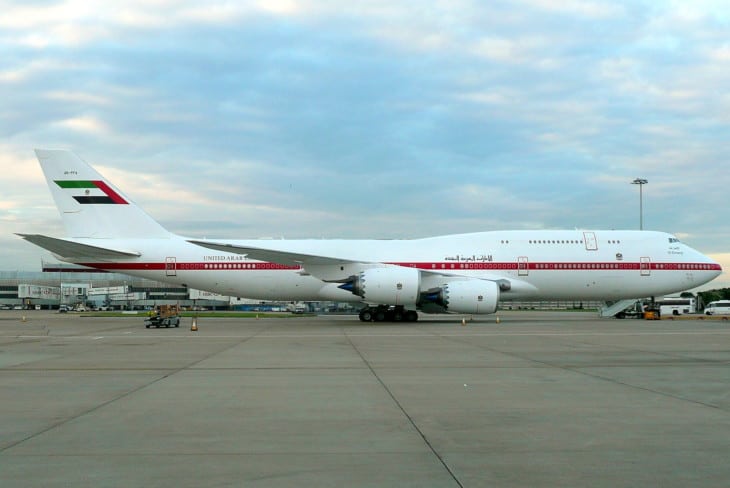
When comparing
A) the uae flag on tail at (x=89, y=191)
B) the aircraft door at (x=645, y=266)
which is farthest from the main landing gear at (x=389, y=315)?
the uae flag on tail at (x=89, y=191)

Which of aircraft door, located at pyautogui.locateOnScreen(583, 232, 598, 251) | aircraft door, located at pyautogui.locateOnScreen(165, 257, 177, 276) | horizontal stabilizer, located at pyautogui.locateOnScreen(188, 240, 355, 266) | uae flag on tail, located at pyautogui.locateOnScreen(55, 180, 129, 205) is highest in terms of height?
uae flag on tail, located at pyautogui.locateOnScreen(55, 180, 129, 205)

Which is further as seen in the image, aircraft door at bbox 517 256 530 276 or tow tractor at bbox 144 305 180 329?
aircraft door at bbox 517 256 530 276

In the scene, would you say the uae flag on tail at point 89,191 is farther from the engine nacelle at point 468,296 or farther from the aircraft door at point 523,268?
the aircraft door at point 523,268

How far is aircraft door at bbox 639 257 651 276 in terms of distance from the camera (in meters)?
30.1

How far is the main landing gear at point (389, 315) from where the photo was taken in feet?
98.7

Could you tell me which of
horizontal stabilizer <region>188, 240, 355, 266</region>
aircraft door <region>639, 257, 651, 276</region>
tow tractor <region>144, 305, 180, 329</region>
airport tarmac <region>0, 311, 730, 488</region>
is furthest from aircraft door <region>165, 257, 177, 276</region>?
aircraft door <region>639, 257, 651, 276</region>

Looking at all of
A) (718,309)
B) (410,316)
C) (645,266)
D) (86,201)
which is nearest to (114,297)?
(86,201)

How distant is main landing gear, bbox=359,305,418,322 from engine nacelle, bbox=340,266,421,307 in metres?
2.80

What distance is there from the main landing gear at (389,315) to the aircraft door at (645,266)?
10287mm

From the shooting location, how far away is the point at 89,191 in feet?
98.9

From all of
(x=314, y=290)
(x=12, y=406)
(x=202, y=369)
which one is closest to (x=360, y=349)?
(x=202, y=369)

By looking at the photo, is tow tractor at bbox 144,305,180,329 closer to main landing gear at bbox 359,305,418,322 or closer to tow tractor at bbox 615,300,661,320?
main landing gear at bbox 359,305,418,322

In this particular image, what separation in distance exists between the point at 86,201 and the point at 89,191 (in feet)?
1.55

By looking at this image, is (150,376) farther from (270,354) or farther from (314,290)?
→ (314,290)
